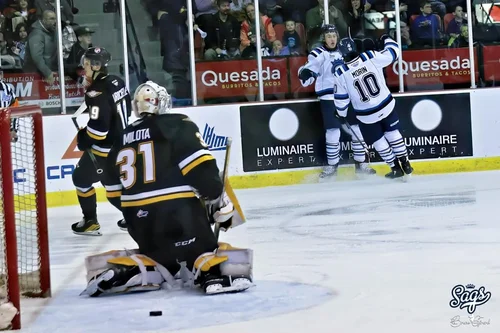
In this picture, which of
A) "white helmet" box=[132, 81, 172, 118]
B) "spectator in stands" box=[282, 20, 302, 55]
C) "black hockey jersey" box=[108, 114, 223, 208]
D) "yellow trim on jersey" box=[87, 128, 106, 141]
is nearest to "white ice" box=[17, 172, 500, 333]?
"black hockey jersey" box=[108, 114, 223, 208]

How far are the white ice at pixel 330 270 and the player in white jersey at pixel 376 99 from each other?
1.05 m

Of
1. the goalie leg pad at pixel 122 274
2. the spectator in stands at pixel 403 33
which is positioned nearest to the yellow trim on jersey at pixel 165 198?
the goalie leg pad at pixel 122 274

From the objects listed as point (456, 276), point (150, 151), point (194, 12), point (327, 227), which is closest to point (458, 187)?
point (327, 227)

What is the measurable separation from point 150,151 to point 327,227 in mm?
2547

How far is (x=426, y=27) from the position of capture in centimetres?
1070

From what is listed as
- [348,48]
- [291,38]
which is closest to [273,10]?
[291,38]

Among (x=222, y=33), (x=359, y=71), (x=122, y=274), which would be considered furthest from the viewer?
(x=222, y=33)

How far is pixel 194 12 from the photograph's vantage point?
33.6 feet

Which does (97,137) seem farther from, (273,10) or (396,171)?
(273,10)

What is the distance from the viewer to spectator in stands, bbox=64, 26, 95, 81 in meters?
9.95

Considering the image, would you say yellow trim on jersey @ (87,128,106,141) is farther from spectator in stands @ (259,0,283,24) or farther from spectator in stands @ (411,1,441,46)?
spectator in stands @ (411,1,441,46)

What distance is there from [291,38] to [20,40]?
8.42ft

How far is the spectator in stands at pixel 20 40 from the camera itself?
9781mm

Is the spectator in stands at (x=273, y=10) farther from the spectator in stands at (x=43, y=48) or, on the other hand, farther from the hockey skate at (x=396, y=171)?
the spectator in stands at (x=43, y=48)
